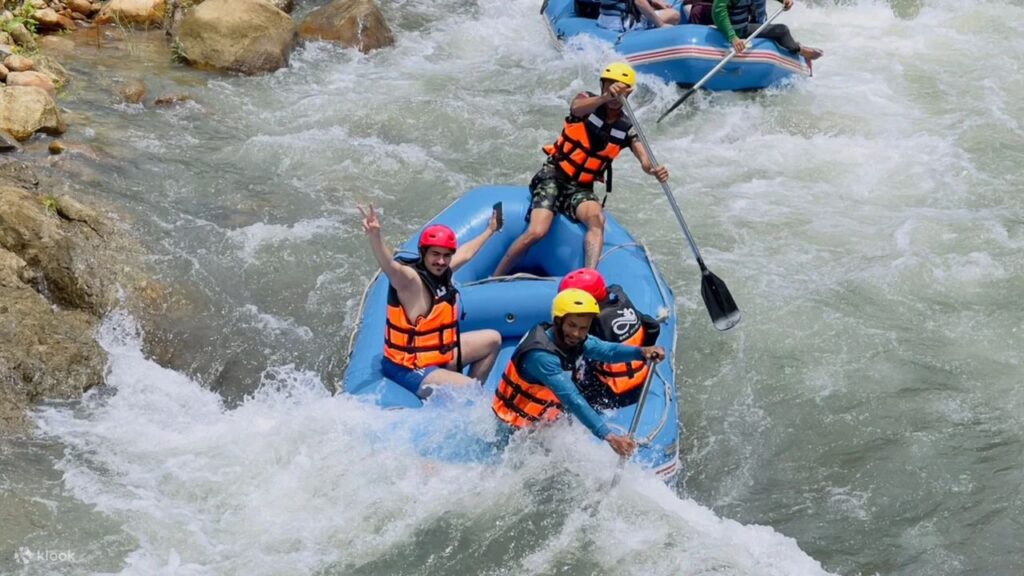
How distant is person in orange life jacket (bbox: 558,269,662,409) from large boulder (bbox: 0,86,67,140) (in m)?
4.62

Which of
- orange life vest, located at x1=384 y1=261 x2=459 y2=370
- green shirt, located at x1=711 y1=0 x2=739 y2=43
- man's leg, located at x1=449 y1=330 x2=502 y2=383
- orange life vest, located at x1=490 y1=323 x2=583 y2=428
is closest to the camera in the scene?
orange life vest, located at x1=490 y1=323 x2=583 y2=428

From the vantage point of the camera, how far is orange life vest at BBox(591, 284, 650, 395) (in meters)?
5.29

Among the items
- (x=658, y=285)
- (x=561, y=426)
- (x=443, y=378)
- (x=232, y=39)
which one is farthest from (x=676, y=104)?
(x=561, y=426)

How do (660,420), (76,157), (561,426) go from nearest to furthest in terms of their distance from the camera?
(561,426) < (660,420) < (76,157)

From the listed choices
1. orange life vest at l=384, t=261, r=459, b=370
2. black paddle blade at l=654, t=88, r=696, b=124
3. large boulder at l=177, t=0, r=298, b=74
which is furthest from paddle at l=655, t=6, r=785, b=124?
orange life vest at l=384, t=261, r=459, b=370

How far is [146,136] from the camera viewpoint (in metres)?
8.53

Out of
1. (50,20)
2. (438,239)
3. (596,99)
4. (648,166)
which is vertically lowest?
(648,166)

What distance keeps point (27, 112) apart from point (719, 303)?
16.7 feet

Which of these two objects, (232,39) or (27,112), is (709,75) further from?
(27,112)

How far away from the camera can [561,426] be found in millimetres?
5145

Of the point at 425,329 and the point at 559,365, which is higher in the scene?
the point at 559,365

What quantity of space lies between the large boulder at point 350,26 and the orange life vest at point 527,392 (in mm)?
6408

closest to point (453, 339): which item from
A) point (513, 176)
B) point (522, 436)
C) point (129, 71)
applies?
point (522, 436)

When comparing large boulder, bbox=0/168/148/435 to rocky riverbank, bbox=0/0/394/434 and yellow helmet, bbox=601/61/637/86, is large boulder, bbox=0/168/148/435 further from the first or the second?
yellow helmet, bbox=601/61/637/86
